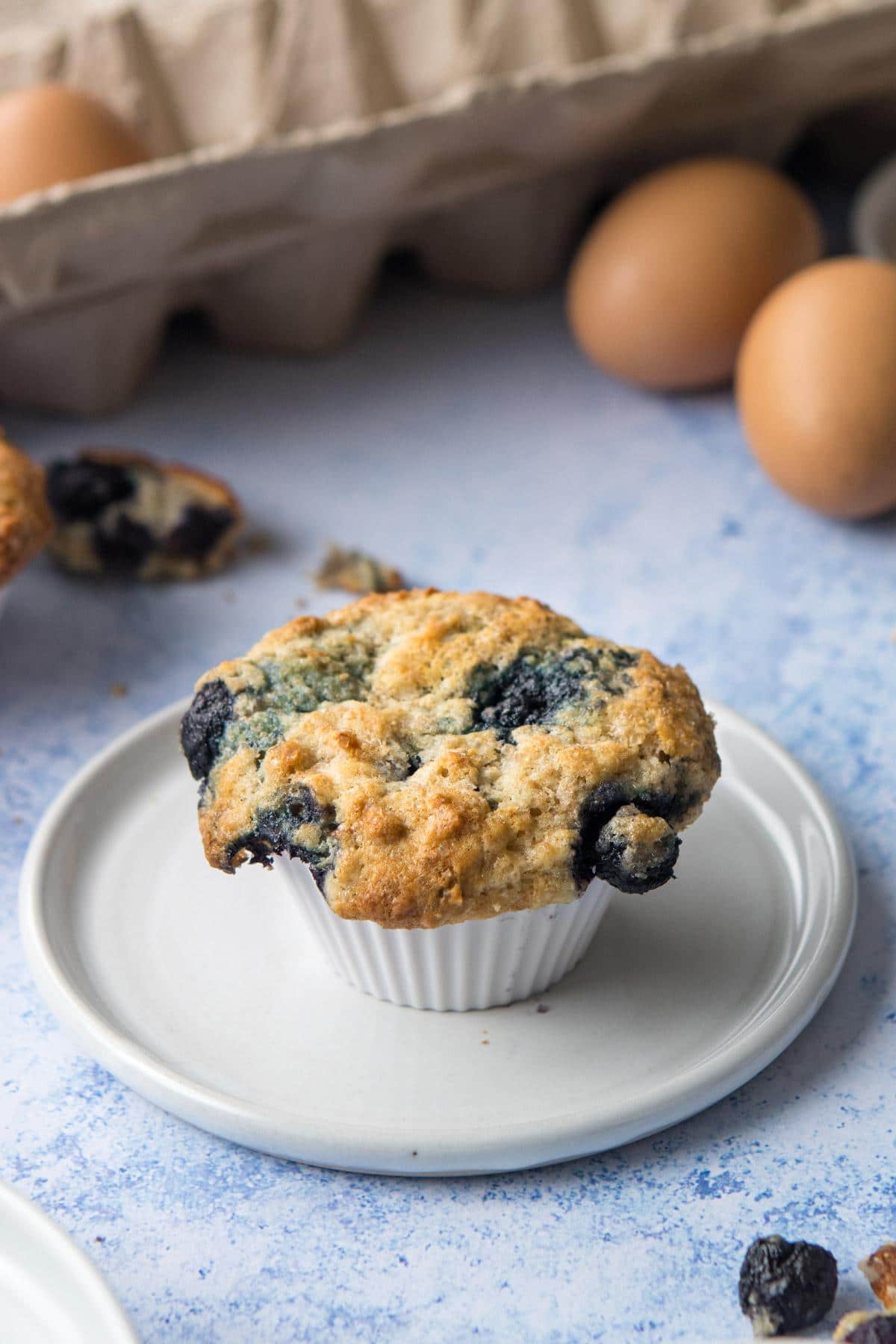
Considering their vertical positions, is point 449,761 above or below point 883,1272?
above

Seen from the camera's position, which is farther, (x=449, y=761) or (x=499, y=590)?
(x=499, y=590)

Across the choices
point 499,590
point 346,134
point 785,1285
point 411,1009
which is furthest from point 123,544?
point 785,1285

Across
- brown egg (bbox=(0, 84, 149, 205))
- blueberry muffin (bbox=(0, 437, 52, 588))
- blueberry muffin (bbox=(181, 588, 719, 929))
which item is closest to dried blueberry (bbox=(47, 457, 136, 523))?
blueberry muffin (bbox=(0, 437, 52, 588))

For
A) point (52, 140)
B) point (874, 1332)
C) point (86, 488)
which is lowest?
point (874, 1332)

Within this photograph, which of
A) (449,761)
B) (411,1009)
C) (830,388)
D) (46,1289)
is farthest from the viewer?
(830,388)

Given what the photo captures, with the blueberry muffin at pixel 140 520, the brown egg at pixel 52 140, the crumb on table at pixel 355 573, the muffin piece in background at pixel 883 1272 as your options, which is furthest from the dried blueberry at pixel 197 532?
the muffin piece in background at pixel 883 1272

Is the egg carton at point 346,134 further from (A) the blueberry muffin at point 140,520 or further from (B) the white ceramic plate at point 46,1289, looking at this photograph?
(B) the white ceramic plate at point 46,1289

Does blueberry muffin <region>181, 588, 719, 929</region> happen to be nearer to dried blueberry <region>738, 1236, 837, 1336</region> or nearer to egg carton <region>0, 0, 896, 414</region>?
dried blueberry <region>738, 1236, 837, 1336</region>

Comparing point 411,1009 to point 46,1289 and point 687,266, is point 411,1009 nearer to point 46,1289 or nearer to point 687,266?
point 46,1289
